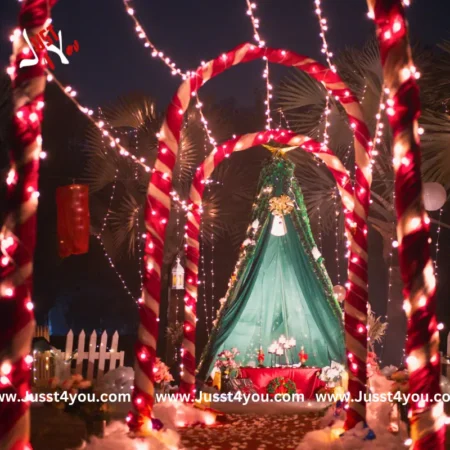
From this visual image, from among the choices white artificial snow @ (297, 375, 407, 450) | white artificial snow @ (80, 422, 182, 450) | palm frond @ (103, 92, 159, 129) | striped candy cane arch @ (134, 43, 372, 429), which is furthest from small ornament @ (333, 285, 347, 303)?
white artificial snow @ (80, 422, 182, 450)

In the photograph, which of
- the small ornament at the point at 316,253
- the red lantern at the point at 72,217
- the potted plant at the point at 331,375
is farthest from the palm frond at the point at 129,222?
the potted plant at the point at 331,375

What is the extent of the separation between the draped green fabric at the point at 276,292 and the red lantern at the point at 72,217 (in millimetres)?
4085

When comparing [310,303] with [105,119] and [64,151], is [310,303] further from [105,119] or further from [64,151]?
[64,151]

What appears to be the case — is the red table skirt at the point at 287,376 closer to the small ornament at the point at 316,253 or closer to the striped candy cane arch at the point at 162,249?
the small ornament at the point at 316,253

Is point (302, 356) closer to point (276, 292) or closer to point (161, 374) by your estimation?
point (276, 292)

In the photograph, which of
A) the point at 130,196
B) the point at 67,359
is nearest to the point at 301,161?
the point at 130,196

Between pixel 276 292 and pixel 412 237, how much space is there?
9.83 m

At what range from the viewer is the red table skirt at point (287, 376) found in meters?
12.2

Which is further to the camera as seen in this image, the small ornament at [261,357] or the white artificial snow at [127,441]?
the small ornament at [261,357]

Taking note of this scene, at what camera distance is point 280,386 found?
12.0m

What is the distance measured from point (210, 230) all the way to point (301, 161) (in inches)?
134

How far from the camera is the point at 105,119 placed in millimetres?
16375

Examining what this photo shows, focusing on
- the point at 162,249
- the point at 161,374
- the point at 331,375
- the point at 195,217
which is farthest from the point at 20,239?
the point at 331,375

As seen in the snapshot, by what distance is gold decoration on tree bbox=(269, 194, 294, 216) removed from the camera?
13.4 meters
